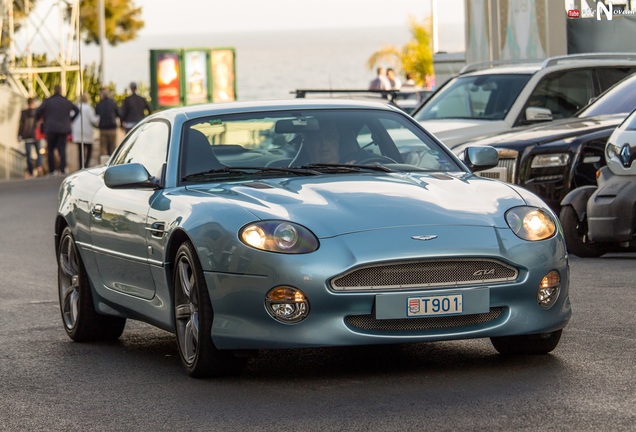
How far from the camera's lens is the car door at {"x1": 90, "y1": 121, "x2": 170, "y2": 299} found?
8617mm

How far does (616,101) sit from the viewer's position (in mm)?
→ 15922

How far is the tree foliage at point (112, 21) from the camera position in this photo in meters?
64.9

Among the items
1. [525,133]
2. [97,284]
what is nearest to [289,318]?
[97,284]

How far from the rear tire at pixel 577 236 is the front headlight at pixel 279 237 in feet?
22.1

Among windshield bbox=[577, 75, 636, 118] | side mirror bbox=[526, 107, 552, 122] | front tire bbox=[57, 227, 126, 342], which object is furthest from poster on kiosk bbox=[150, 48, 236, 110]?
front tire bbox=[57, 227, 126, 342]

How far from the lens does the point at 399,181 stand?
8297mm

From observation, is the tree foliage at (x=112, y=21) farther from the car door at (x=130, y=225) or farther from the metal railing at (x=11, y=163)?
the car door at (x=130, y=225)

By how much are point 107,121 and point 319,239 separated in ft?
90.1

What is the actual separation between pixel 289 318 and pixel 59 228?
3339 millimetres

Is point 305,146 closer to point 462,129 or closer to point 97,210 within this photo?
point 97,210

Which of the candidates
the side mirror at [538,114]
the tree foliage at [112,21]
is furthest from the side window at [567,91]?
the tree foliage at [112,21]

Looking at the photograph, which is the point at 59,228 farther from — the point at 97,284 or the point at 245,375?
the point at 245,375

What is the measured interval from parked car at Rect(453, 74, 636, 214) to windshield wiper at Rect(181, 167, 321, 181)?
654cm

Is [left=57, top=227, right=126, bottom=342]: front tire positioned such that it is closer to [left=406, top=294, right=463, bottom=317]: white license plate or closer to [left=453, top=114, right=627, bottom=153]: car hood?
[left=406, top=294, right=463, bottom=317]: white license plate
